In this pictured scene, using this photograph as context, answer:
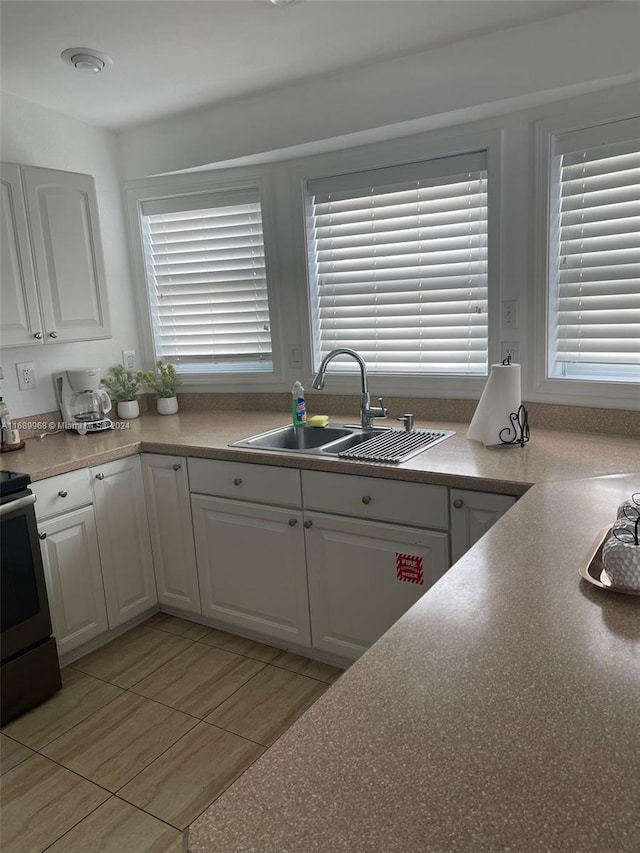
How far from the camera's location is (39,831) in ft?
6.12

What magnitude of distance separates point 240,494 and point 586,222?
1.72 m

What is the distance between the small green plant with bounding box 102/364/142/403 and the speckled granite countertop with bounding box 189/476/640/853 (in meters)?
2.57

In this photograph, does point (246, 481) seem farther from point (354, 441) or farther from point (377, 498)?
point (377, 498)

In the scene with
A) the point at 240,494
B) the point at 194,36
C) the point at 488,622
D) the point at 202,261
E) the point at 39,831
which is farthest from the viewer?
the point at 202,261

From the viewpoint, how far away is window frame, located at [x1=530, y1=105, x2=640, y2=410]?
2377mm

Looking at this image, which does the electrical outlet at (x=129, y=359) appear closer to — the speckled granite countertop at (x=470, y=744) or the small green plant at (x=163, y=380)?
the small green plant at (x=163, y=380)

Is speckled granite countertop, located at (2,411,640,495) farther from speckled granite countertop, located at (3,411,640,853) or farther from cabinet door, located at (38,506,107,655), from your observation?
speckled granite countertop, located at (3,411,640,853)

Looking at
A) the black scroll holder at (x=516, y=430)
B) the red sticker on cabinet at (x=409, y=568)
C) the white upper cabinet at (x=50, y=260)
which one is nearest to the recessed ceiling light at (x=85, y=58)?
the white upper cabinet at (x=50, y=260)

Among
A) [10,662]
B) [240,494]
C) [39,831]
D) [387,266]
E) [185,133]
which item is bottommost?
[39,831]

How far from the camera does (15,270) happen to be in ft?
8.81

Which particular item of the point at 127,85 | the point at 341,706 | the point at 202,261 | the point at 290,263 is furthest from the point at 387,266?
the point at 341,706

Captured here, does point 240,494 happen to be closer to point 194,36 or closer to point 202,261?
point 202,261

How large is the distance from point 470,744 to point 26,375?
280 centimetres

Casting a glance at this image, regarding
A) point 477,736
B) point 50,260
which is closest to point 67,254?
point 50,260
